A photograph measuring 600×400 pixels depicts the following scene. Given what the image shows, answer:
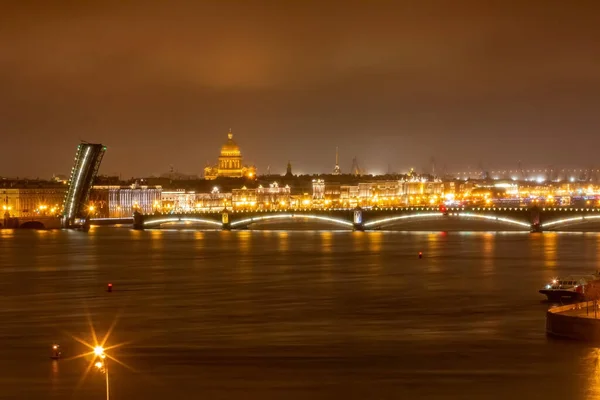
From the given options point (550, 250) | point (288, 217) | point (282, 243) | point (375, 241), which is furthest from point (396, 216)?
point (550, 250)

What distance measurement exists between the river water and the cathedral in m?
88.7

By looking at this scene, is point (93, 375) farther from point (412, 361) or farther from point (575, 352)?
point (575, 352)

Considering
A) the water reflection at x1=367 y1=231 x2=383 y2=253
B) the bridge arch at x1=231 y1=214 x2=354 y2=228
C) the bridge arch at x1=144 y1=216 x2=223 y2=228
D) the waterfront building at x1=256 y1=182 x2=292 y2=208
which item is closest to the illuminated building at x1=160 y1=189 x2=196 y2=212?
the waterfront building at x1=256 y1=182 x2=292 y2=208

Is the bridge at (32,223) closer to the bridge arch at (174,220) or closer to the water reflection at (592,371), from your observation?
the bridge arch at (174,220)

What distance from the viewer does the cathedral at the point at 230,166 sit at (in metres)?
132

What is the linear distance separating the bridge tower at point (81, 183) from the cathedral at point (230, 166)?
55.9m

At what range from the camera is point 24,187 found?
87.6 metres

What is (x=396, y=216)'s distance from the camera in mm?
65000

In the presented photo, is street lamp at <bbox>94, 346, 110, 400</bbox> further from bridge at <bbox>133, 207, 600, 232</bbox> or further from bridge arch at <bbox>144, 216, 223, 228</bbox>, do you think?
bridge arch at <bbox>144, 216, 223, 228</bbox>

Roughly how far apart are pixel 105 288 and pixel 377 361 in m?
14.1

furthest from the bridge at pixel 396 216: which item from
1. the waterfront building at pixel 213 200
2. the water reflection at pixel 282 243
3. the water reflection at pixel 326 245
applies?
the waterfront building at pixel 213 200

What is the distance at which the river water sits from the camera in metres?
16.3

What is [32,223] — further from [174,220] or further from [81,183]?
[81,183]

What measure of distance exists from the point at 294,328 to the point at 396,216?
43.5 m
